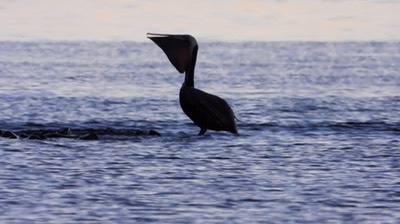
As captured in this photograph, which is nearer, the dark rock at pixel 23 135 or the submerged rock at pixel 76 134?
the submerged rock at pixel 76 134

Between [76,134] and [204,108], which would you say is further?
[76,134]

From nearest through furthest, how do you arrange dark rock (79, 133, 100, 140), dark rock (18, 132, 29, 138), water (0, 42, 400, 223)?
water (0, 42, 400, 223) < dark rock (79, 133, 100, 140) < dark rock (18, 132, 29, 138)

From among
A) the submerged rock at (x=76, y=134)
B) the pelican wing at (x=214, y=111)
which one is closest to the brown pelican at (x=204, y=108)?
the pelican wing at (x=214, y=111)

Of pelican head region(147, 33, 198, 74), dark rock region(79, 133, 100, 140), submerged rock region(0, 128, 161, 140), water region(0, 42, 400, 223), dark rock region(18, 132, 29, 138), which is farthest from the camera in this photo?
pelican head region(147, 33, 198, 74)

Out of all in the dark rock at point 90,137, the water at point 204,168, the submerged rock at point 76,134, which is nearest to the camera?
the water at point 204,168

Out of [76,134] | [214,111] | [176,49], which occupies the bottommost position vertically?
[76,134]

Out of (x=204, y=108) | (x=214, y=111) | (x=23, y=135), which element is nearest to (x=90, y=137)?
(x=23, y=135)

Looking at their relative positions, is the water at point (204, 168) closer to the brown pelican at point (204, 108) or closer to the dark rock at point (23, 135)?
the brown pelican at point (204, 108)

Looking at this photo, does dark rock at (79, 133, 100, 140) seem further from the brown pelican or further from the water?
the brown pelican

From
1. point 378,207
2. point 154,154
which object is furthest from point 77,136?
point 378,207

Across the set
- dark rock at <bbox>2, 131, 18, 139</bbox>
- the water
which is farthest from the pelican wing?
dark rock at <bbox>2, 131, 18, 139</bbox>

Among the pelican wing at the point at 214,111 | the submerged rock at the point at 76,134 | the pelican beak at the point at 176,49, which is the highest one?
the pelican beak at the point at 176,49

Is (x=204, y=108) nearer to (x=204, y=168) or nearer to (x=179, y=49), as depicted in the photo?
(x=179, y=49)

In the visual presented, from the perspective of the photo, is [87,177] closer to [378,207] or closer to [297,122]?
[378,207]
